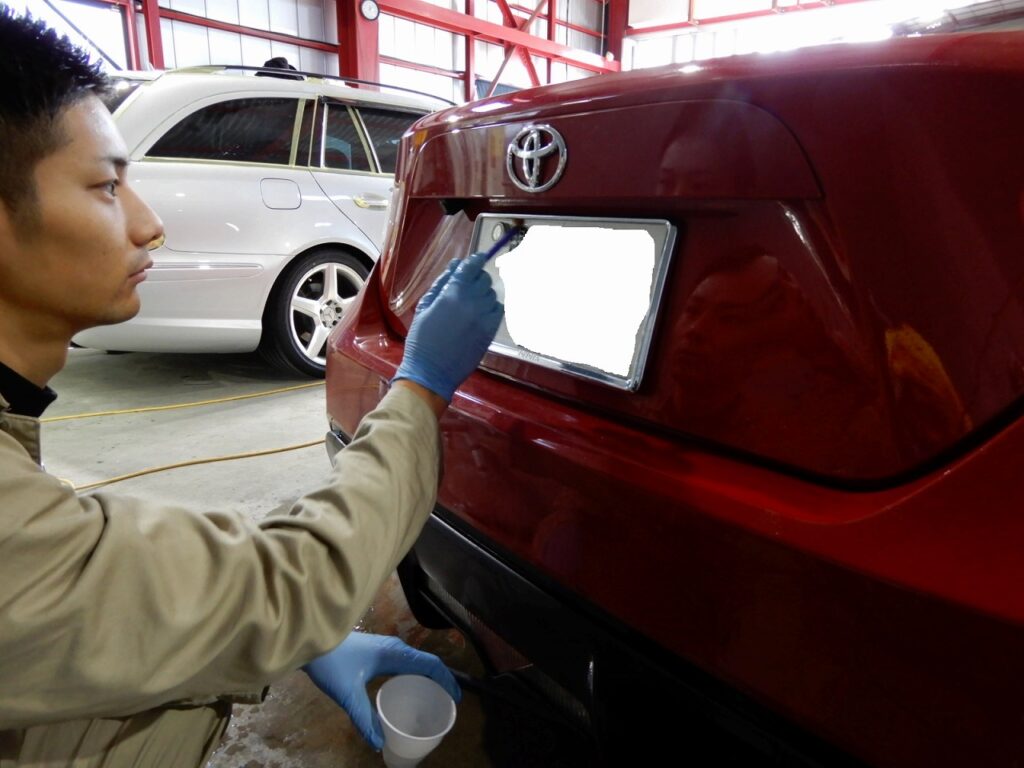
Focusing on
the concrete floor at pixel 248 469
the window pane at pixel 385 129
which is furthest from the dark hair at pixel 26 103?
the window pane at pixel 385 129

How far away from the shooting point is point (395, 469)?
837mm

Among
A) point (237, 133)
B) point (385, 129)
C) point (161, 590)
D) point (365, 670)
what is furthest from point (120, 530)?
point (385, 129)

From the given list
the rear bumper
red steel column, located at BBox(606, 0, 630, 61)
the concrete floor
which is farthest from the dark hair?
red steel column, located at BBox(606, 0, 630, 61)

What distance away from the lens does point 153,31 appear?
7.68 meters

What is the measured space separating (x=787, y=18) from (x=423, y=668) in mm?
14295

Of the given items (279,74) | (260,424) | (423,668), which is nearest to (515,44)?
(279,74)

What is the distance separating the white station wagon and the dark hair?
2494mm

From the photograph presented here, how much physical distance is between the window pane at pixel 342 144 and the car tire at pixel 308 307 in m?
0.51

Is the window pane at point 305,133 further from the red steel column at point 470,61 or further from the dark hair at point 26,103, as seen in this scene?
the red steel column at point 470,61

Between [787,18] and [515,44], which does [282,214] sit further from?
[787,18]

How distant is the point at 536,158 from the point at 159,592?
68cm

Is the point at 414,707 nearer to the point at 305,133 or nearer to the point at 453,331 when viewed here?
the point at 453,331

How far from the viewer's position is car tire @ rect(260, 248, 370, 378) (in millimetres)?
3598

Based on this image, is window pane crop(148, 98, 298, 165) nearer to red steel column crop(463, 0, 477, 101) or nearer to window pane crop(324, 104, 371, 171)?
window pane crop(324, 104, 371, 171)
